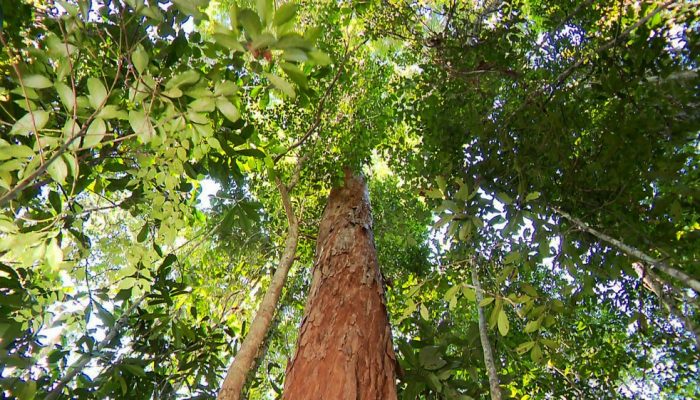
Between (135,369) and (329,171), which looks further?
(329,171)

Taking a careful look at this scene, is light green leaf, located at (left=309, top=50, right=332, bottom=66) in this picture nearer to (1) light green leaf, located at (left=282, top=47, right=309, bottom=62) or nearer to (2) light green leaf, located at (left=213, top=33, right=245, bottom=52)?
(1) light green leaf, located at (left=282, top=47, right=309, bottom=62)

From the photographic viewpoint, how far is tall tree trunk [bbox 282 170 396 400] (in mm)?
1771

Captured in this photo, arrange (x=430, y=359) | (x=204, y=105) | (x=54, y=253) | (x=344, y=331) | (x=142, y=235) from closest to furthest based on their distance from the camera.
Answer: (x=204, y=105)
(x=54, y=253)
(x=344, y=331)
(x=142, y=235)
(x=430, y=359)

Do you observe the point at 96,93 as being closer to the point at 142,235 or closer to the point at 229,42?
the point at 229,42

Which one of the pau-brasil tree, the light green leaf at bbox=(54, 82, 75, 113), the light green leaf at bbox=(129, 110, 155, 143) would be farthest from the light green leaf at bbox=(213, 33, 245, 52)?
the light green leaf at bbox=(54, 82, 75, 113)

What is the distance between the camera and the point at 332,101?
3.87 m

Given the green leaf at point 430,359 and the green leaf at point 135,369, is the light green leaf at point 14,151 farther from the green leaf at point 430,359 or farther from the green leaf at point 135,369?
the green leaf at point 430,359

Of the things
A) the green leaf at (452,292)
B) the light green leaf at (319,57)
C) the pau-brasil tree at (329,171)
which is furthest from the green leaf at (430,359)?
the light green leaf at (319,57)

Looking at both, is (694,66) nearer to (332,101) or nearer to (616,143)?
(616,143)

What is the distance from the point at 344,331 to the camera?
6.66 ft

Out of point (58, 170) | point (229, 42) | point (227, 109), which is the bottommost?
point (58, 170)

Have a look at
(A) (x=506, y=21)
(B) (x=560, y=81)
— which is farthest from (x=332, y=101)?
(B) (x=560, y=81)

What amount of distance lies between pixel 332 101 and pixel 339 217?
4.10ft

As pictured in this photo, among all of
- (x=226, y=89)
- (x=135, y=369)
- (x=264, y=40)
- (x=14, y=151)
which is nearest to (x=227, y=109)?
(x=226, y=89)
